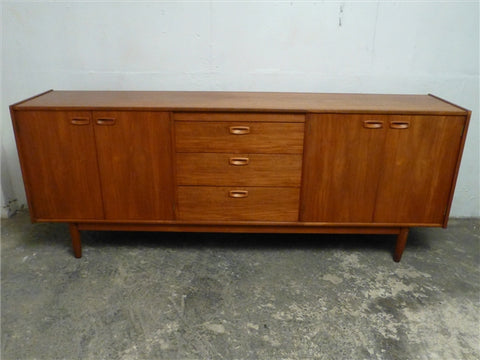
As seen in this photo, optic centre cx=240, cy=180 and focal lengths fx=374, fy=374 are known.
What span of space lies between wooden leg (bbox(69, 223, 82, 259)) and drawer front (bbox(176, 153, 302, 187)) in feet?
2.16

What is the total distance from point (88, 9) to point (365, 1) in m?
1.59

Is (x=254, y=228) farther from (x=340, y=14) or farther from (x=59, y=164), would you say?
(x=340, y=14)

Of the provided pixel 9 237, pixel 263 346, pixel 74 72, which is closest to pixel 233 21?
pixel 74 72

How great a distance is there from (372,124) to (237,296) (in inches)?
41.7

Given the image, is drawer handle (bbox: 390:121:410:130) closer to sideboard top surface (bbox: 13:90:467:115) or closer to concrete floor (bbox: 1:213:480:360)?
sideboard top surface (bbox: 13:90:467:115)

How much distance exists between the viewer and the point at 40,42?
88.0 inches

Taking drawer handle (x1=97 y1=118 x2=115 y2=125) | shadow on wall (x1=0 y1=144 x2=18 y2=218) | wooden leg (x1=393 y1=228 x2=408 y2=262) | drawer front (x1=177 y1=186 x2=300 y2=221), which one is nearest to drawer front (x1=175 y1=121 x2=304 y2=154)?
drawer front (x1=177 y1=186 x2=300 y2=221)

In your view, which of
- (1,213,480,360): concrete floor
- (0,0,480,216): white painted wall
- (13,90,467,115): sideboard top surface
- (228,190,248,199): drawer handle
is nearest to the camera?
(1,213,480,360): concrete floor

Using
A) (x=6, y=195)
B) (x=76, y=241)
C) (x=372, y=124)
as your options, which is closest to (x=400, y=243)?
(x=372, y=124)

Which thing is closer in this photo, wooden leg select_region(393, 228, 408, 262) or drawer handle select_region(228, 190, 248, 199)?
drawer handle select_region(228, 190, 248, 199)

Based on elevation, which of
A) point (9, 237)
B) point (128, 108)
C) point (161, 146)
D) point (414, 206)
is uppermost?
point (128, 108)

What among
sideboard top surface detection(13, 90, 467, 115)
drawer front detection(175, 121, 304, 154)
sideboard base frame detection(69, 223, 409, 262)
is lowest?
sideboard base frame detection(69, 223, 409, 262)

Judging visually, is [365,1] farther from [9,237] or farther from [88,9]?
[9,237]

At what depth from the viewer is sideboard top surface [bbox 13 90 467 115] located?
5.87 ft
